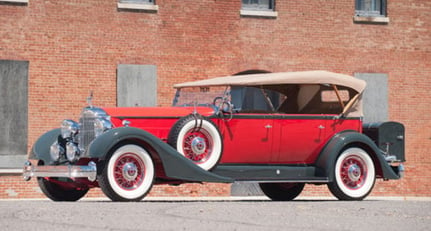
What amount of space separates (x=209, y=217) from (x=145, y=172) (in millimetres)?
2406

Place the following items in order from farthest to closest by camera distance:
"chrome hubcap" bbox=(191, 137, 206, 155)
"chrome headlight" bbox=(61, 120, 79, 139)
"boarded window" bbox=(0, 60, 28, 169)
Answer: "boarded window" bbox=(0, 60, 28, 169)
"chrome headlight" bbox=(61, 120, 79, 139)
"chrome hubcap" bbox=(191, 137, 206, 155)

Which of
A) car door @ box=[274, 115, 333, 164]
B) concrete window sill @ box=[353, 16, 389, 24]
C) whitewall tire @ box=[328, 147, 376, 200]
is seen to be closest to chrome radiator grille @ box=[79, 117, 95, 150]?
car door @ box=[274, 115, 333, 164]

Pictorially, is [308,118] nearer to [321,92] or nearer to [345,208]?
[321,92]

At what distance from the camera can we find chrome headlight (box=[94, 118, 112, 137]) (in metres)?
12.4

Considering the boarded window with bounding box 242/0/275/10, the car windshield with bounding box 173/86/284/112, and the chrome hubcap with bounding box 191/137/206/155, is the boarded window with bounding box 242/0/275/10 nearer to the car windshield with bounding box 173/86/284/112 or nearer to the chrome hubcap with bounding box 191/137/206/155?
the car windshield with bounding box 173/86/284/112

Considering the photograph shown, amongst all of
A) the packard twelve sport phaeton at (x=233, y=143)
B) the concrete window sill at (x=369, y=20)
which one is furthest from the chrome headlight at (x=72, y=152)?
the concrete window sill at (x=369, y=20)

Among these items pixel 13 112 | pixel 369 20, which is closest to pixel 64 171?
pixel 13 112

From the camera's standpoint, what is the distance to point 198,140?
12594 millimetres

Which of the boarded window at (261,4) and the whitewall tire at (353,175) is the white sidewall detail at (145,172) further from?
A: the boarded window at (261,4)

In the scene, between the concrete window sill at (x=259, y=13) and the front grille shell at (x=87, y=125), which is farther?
the concrete window sill at (x=259, y=13)

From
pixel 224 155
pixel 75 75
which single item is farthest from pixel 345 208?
pixel 75 75

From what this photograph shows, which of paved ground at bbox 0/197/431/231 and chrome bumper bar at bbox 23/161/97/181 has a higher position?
chrome bumper bar at bbox 23/161/97/181

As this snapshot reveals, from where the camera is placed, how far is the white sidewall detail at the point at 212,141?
40.9 ft

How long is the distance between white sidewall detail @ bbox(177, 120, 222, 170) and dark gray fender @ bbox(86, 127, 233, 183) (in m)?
0.18
